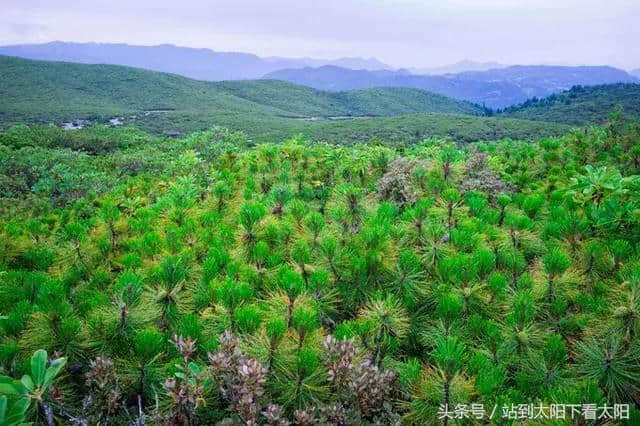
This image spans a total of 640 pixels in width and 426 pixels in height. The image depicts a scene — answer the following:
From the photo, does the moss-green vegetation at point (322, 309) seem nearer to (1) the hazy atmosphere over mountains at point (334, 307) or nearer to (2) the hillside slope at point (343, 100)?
(1) the hazy atmosphere over mountains at point (334, 307)

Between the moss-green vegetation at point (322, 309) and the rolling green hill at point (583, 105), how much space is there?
8235 cm

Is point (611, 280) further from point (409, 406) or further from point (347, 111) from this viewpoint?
point (347, 111)

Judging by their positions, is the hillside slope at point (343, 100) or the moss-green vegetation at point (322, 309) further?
the hillside slope at point (343, 100)

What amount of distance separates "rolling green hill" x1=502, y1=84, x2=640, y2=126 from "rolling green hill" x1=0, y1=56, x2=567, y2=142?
16.2m

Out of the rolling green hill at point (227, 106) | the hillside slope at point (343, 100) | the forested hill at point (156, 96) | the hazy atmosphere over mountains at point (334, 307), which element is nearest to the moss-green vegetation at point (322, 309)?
the hazy atmosphere over mountains at point (334, 307)

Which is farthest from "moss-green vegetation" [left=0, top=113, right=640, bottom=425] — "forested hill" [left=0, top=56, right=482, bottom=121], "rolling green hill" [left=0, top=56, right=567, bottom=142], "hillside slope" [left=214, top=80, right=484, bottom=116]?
"hillside slope" [left=214, top=80, right=484, bottom=116]

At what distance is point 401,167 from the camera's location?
456 centimetres

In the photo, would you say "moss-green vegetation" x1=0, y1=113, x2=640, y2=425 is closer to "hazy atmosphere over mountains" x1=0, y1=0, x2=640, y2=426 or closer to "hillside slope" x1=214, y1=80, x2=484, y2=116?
"hazy atmosphere over mountains" x1=0, y1=0, x2=640, y2=426

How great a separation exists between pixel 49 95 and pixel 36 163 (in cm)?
9376

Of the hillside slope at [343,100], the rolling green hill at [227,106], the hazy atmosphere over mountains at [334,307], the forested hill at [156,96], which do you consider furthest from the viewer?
the hillside slope at [343,100]

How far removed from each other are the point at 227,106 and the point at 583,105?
271 feet

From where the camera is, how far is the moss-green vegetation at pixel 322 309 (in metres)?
1.72

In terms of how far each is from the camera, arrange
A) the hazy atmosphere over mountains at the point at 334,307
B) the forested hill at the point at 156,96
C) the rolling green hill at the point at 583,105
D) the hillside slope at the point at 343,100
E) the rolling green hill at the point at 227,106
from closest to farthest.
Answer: the hazy atmosphere over mountains at the point at 334,307
the rolling green hill at the point at 227,106
the rolling green hill at the point at 583,105
the forested hill at the point at 156,96
the hillside slope at the point at 343,100

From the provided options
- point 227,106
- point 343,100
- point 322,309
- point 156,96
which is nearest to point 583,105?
point 343,100
